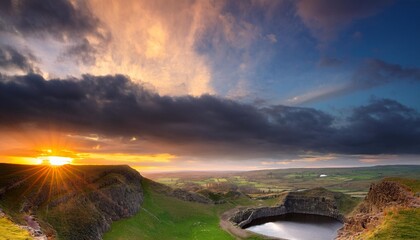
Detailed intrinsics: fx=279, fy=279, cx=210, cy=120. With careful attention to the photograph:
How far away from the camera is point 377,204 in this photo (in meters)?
68.2

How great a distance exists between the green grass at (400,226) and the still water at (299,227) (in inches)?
2801

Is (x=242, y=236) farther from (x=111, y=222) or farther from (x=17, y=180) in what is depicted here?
(x=17, y=180)

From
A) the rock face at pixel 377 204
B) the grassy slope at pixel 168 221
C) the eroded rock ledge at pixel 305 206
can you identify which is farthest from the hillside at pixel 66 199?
the eroded rock ledge at pixel 305 206

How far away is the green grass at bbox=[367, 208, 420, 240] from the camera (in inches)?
1457

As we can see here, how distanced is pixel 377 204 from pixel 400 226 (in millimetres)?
31926

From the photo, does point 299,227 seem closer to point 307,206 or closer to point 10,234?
point 307,206

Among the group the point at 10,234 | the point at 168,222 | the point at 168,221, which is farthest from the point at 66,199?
the point at 10,234

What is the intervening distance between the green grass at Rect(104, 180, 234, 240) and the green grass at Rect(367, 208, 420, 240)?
2130 inches

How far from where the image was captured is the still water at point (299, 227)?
377ft

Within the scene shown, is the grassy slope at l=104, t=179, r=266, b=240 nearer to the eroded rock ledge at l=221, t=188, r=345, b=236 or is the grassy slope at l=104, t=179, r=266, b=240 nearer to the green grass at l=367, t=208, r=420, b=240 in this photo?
the eroded rock ledge at l=221, t=188, r=345, b=236

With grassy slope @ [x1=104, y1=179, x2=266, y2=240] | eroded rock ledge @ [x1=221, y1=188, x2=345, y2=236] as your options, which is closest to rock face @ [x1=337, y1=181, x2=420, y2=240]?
grassy slope @ [x1=104, y1=179, x2=266, y2=240]

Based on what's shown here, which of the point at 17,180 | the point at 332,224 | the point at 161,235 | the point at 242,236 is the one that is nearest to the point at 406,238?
the point at 242,236

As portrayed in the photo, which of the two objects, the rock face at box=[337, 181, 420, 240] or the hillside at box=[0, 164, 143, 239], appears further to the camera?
the hillside at box=[0, 164, 143, 239]

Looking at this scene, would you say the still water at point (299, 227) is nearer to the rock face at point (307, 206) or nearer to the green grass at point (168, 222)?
the rock face at point (307, 206)
